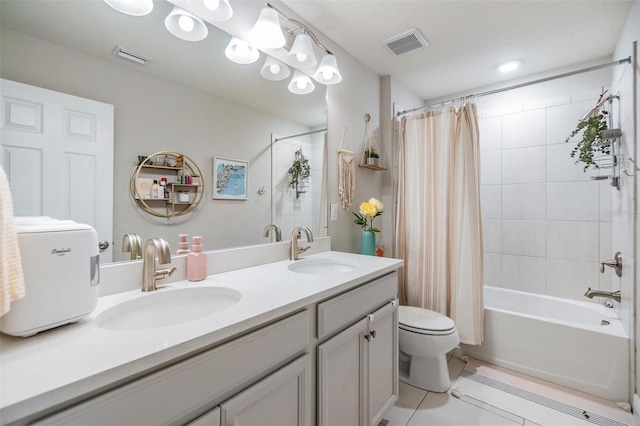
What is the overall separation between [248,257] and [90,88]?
909 millimetres

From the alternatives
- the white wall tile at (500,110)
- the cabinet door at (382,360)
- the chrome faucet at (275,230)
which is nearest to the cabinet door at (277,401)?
the cabinet door at (382,360)

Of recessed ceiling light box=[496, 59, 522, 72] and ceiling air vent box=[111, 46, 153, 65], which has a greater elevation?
recessed ceiling light box=[496, 59, 522, 72]

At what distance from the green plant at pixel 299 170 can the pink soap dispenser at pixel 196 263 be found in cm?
71

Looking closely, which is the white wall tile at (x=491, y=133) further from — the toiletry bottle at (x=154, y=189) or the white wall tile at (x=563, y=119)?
the toiletry bottle at (x=154, y=189)

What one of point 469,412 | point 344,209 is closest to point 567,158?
point 344,209

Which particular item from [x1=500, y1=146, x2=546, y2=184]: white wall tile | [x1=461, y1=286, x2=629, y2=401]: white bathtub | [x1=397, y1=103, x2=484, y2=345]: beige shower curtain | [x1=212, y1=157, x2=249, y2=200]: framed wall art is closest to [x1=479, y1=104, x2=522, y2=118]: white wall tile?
[x1=500, y1=146, x2=546, y2=184]: white wall tile

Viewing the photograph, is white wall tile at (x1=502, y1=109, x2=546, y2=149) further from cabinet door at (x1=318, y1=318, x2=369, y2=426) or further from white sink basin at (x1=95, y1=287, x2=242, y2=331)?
white sink basin at (x1=95, y1=287, x2=242, y2=331)

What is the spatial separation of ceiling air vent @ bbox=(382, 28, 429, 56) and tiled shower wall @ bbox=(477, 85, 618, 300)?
3.86ft

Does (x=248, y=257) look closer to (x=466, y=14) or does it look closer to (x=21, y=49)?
(x=21, y=49)

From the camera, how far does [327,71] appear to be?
5.74 feet

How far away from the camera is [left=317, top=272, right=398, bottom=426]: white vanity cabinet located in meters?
1.09

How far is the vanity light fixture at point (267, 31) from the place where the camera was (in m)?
1.34

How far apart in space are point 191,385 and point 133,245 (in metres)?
0.64

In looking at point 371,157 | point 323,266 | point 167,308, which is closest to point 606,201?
point 371,157
